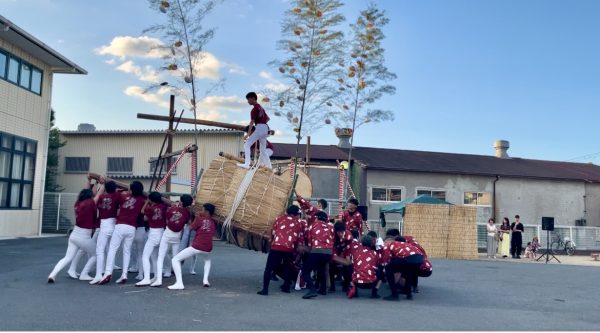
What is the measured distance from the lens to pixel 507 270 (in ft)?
49.9

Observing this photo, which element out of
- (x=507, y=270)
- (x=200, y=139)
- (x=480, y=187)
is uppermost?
(x=200, y=139)

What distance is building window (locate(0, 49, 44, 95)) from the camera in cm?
1758

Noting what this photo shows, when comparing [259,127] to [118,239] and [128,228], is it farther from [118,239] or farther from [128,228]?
[118,239]

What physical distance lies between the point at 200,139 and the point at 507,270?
57.0 ft

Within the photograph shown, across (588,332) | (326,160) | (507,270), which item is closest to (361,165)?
(326,160)

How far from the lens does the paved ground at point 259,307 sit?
6.33 metres

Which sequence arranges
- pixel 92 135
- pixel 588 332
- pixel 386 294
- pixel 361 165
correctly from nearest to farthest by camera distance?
pixel 588 332 → pixel 386 294 → pixel 361 165 → pixel 92 135

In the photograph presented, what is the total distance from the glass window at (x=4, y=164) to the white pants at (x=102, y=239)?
11.3 meters

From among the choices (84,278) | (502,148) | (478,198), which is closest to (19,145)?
(84,278)

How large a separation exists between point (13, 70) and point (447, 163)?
22.3 meters

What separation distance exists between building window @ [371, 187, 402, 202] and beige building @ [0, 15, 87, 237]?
15.4 meters

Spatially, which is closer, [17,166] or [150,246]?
[150,246]

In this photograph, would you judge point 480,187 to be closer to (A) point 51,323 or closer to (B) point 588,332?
(B) point 588,332

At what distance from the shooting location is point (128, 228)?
900cm
